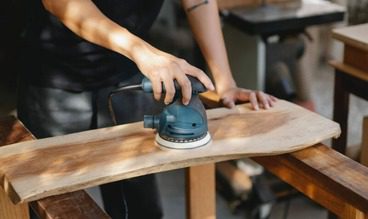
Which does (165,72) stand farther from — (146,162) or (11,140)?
(11,140)

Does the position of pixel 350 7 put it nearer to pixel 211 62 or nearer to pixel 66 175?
pixel 211 62

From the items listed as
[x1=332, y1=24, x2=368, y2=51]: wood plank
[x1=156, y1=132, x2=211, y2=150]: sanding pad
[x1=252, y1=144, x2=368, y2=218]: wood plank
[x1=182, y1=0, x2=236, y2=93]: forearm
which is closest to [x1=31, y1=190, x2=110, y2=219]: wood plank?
[x1=156, y1=132, x2=211, y2=150]: sanding pad

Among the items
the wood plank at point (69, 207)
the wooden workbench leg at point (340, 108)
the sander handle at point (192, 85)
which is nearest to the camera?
the wood plank at point (69, 207)

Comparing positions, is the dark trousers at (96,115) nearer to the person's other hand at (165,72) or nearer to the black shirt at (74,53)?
the black shirt at (74,53)

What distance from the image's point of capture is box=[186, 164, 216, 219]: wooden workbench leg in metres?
1.54

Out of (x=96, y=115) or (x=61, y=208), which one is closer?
(x=61, y=208)

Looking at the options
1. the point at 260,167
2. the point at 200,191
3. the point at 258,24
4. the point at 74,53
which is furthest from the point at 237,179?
the point at 74,53

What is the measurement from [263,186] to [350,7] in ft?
5.51

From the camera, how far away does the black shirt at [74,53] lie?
1451 millimetres

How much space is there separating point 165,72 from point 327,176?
1.06 ft

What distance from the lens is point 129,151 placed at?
49.1 inches

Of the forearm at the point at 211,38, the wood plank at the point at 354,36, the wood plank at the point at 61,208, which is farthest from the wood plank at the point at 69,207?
the wood plank at the point at 354,36

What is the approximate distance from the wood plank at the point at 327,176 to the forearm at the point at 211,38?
283 mm

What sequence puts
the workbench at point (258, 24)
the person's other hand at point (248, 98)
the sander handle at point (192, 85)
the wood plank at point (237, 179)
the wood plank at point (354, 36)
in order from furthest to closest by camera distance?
1. the wood plank at point (237, 179)
2. the workbench at point (258, 24)
3. the wood plank at point (354, 36)
4. the person's other hand at point (248, 98)
5. the sander handle at point (192, 85)
